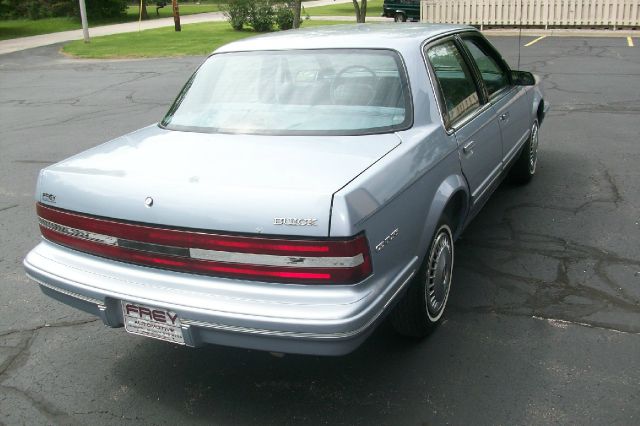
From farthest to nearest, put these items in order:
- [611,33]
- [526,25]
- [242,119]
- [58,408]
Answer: [526,25] < [611,33] < [242,119] < [58,408]

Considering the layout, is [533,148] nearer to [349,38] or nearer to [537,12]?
[349,38]

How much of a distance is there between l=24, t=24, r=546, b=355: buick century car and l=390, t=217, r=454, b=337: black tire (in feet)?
0.03

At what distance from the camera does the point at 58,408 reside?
118 inches

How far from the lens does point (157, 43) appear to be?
22.1 metres

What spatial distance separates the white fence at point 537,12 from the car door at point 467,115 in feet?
60.0

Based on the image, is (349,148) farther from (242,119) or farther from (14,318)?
(14,318)

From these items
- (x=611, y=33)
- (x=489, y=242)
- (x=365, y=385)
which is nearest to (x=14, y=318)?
(x=365, y=385)

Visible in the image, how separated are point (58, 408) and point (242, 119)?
1.74 m

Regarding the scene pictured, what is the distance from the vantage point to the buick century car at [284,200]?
8.35ft

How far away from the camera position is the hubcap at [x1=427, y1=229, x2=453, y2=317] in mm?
3340

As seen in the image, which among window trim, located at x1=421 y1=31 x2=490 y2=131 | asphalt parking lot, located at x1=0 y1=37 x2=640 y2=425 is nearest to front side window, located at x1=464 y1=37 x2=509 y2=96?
window trim, located at x1=421 y1=31 x2=490 y2=131

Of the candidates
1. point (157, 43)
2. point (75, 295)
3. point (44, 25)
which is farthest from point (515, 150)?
point (44, 25)

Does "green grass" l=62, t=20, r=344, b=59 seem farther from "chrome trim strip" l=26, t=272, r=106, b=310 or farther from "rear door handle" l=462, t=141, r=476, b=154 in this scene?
"chrome trim strip" l=26, t=272, r=106, b=310

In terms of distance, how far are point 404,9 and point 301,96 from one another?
85.4ft
